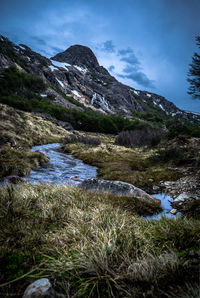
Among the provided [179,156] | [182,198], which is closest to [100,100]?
[179,156]

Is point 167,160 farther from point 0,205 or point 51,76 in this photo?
point 51,76

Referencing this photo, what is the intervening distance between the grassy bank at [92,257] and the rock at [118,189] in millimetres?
2686

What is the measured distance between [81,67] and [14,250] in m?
183

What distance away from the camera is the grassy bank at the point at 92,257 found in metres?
1.15

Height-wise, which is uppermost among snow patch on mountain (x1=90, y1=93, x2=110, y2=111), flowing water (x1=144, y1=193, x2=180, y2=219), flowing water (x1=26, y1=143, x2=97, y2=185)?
snow patch on mountain (x1=90, y1=93, x2=110, y2=111)

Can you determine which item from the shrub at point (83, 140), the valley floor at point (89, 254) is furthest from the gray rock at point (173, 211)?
the shrub at point (83, 140)

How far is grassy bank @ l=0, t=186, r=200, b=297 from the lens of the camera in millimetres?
1150

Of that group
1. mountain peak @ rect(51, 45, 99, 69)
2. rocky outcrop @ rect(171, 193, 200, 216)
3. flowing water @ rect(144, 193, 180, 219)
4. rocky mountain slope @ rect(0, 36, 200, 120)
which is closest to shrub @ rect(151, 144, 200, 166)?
flowing water @ rect(144, 193, 180, 219)

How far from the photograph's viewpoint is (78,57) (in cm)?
17300

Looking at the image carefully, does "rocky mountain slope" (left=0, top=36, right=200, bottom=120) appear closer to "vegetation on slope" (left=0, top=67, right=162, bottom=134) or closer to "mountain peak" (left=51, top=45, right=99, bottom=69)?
"mountain peak" (left=51, top=45, right=99, bottom=69)

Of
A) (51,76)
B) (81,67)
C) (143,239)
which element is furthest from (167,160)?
(81,67)

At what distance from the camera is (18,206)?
2.55 m

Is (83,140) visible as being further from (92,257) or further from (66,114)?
(66,114)

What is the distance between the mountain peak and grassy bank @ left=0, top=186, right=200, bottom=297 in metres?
188
